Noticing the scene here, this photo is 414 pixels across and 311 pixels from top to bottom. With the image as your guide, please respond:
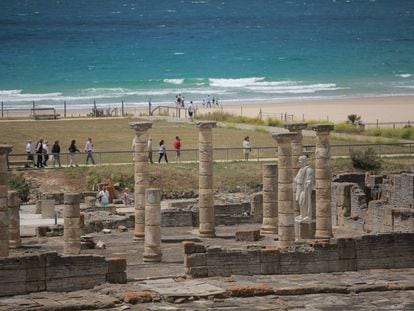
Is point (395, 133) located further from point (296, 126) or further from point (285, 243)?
point (285, 243)

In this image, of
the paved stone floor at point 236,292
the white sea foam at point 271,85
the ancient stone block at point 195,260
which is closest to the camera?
the paved stone floor at point 236,292

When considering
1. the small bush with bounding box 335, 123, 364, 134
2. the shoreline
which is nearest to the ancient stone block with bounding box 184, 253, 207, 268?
the small bush with bounding box 335, 123, 364, 134

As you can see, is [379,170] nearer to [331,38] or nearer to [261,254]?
[261,254]

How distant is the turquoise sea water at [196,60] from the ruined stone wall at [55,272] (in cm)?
7218

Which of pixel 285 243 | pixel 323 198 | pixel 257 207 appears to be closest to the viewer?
pixel 285 243

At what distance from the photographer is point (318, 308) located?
142 feet

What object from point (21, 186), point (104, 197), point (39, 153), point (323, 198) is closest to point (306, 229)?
point (323, 198)

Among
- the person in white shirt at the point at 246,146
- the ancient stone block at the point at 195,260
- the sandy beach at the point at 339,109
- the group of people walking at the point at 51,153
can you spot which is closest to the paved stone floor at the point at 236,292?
the ancient stone block at the point at 195,260

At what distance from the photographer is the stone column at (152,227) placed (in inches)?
2008

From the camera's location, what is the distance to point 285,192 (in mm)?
52562

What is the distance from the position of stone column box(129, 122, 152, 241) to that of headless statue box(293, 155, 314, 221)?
15.8 ft

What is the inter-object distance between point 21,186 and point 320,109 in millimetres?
44019

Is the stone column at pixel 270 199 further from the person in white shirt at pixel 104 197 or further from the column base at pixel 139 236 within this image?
the person in white shirt at pixel 104 197

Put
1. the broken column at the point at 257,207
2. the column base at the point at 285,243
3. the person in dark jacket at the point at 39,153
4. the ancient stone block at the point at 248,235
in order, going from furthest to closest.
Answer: the person in dark jacket at the point at 39,153, the broken column at the point at 257,207, the ancient stone block at the point at 248,235, the column base at the point at 285,243
